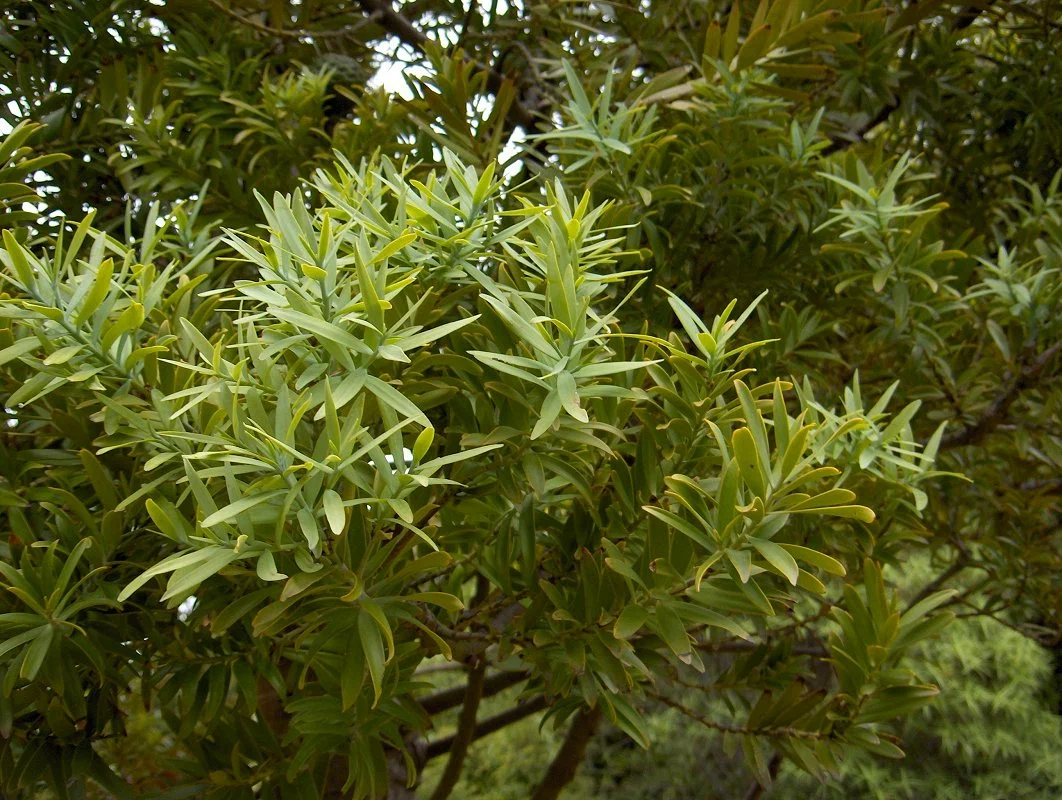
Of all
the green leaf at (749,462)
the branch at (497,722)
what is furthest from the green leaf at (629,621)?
the branch at (497,722)

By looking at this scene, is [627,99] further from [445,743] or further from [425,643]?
[445,743]

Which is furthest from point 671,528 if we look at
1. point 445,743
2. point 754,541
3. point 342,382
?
point 445,743

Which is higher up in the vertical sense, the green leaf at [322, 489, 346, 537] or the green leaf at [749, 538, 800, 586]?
the green leaf at [322, 489, 346, 537]

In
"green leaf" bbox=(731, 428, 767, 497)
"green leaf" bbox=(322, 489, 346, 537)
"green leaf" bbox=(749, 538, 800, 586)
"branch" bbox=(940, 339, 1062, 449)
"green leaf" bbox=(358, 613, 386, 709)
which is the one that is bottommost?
"branch" bbox=(940, 339, 1062, 449)

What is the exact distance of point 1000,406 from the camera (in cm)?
95

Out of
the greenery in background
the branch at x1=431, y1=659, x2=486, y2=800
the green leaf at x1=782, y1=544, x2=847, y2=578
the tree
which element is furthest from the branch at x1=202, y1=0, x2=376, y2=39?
the greenery in background

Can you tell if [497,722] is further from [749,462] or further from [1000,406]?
[749,462]

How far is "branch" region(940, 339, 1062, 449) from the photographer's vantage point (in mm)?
887

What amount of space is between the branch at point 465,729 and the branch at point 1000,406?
22.7 inches

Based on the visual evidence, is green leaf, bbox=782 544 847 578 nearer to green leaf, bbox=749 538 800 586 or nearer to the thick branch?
green leaf, bbox=749 538 800 586

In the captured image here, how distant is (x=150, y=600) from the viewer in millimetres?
617

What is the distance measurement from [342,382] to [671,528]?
0.23m

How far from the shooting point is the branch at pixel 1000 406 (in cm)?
89

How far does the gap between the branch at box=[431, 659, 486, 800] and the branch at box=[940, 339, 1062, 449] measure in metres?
0.58
